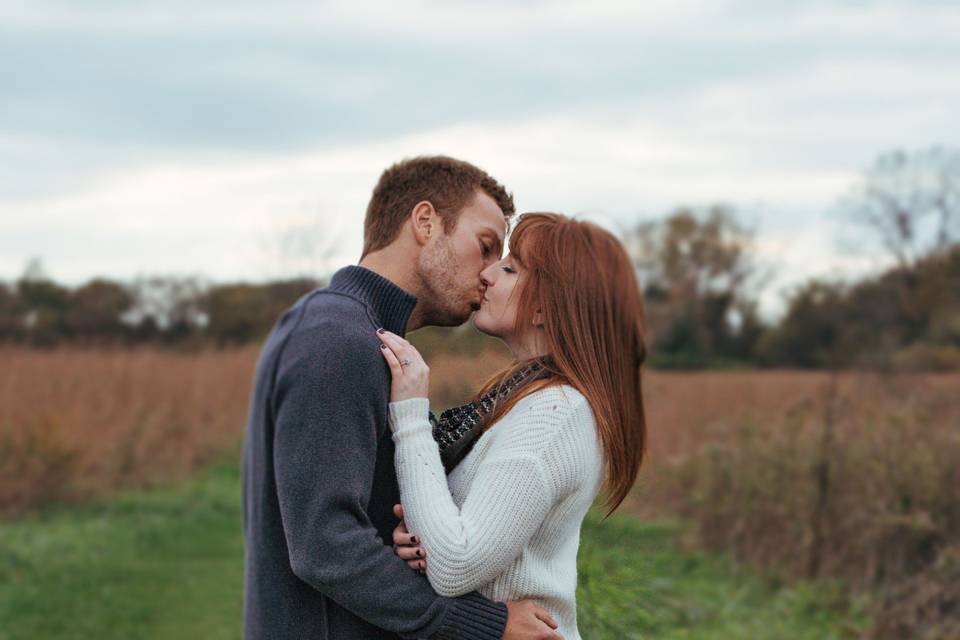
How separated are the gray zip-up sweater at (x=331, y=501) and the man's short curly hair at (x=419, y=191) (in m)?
0.30

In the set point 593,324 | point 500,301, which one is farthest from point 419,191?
point 593,324

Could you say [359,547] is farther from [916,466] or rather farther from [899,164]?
[899,164]

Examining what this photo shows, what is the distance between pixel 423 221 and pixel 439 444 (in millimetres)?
605

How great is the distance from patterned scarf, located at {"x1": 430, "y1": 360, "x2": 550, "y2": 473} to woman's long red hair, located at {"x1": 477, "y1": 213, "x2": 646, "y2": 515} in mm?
26

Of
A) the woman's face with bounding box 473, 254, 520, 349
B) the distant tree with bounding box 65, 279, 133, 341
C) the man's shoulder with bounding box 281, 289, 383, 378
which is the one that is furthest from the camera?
the distant tree with bounding box 65, 279, 133, 341

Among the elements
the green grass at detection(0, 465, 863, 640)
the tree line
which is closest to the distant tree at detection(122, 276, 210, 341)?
the tree line

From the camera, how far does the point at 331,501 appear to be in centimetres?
253

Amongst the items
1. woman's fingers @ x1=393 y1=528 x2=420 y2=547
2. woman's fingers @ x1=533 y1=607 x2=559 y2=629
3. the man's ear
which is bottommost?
woman's fingers @ x1=533 y1=607 x2=559 y2=629

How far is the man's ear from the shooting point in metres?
3.04

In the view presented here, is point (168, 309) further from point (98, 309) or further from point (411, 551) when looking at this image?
point (411, 551)

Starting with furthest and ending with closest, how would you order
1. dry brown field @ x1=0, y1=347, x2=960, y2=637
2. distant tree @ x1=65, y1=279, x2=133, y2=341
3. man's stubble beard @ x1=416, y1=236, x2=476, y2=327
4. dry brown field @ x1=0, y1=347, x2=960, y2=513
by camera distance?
distant tree @ x1=65, y1=279, x2=133, y2=341
dry brown field @ x1=0, y1=347, x2=960, y2=513
dry brown field @ x1=0, y1=347, x2=960, y2=637
man's stubble beard @ x1=416, y1=236, x2=476, y2=327

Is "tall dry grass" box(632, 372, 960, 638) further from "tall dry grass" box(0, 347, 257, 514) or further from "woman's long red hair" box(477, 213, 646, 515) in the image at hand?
"tall dry grass" box(0, 347, 257, 514)

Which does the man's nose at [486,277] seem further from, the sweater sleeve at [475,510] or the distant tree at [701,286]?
the distant tree at [701,286]

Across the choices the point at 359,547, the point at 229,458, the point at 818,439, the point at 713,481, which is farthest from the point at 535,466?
the point at 229,458
